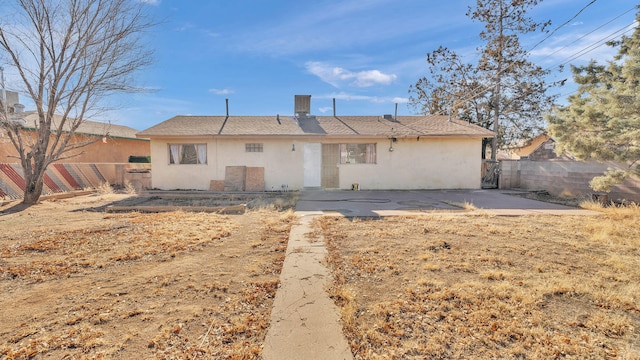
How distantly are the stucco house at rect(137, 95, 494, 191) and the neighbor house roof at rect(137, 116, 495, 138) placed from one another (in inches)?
1.8

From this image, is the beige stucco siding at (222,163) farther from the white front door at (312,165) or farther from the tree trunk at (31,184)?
the tree trunk at (31,184)

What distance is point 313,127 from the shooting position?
13.9 metres

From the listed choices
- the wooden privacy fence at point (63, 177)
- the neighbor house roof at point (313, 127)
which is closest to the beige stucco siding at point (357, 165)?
the neighbor house roof at point (313, 127)

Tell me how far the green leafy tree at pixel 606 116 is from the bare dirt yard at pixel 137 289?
253 inches

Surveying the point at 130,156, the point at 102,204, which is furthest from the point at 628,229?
the point at 130,156

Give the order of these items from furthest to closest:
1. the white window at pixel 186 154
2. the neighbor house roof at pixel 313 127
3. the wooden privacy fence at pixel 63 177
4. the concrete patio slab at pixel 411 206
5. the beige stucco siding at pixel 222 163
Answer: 1. the white window at pixel 186 154
2. the beige stucco siding at pixel 222 163
3. the neighbor house roof at pixel 313 127
4. the wooden privacy fence at pixel 63 177
5. the concrete patio slab at pixel 411 206

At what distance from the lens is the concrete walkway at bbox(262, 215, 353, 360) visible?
2162mm

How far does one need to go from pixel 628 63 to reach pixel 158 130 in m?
14.9

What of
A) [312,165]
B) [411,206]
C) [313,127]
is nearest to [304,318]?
[411,206]

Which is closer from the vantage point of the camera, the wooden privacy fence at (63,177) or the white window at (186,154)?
the wooden privacy fence at (63,177)

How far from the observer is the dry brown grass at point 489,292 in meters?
2.24

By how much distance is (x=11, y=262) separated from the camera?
13.4 ft

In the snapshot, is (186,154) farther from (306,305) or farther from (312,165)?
(306,305)

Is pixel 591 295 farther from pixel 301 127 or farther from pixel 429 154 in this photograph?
pixel 301 127
